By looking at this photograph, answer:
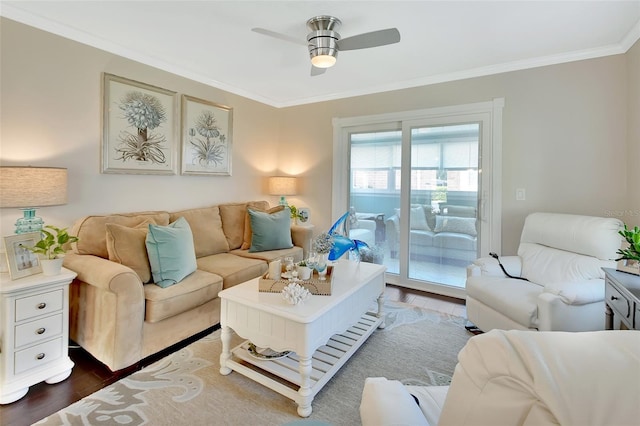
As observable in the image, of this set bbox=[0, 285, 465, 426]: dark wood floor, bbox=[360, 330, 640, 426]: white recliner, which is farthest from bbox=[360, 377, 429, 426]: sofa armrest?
bbox=[0, 285, 465, 426]: dark wood floor

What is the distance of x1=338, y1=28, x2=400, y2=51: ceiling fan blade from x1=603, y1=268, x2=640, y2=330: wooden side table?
1.93 meters

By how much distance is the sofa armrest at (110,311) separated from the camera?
6.40ft

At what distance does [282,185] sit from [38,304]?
9.63 ft

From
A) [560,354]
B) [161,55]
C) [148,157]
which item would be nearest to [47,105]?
[148,157]

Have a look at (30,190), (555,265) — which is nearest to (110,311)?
(30,190)

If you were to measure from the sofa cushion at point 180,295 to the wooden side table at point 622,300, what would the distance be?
8.38 feet

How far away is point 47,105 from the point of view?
2432mm

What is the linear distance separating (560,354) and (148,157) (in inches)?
136

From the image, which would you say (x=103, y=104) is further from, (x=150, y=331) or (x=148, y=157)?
(x=150, y=331)

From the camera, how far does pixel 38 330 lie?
187 cm

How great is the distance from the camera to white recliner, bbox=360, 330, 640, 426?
0.46 meters

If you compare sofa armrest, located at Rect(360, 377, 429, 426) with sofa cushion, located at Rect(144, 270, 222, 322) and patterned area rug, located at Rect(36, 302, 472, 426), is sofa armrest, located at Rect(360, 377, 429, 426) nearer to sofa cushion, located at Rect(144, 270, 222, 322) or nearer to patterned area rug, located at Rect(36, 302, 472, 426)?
patterned area rug, located at Rect(36, 302, 472, 426)

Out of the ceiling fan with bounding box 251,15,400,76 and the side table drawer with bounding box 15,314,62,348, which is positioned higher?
the ceiling fan with bounding box 251,15,400,76

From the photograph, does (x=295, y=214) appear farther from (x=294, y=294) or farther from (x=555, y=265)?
(x=555, y=265)
